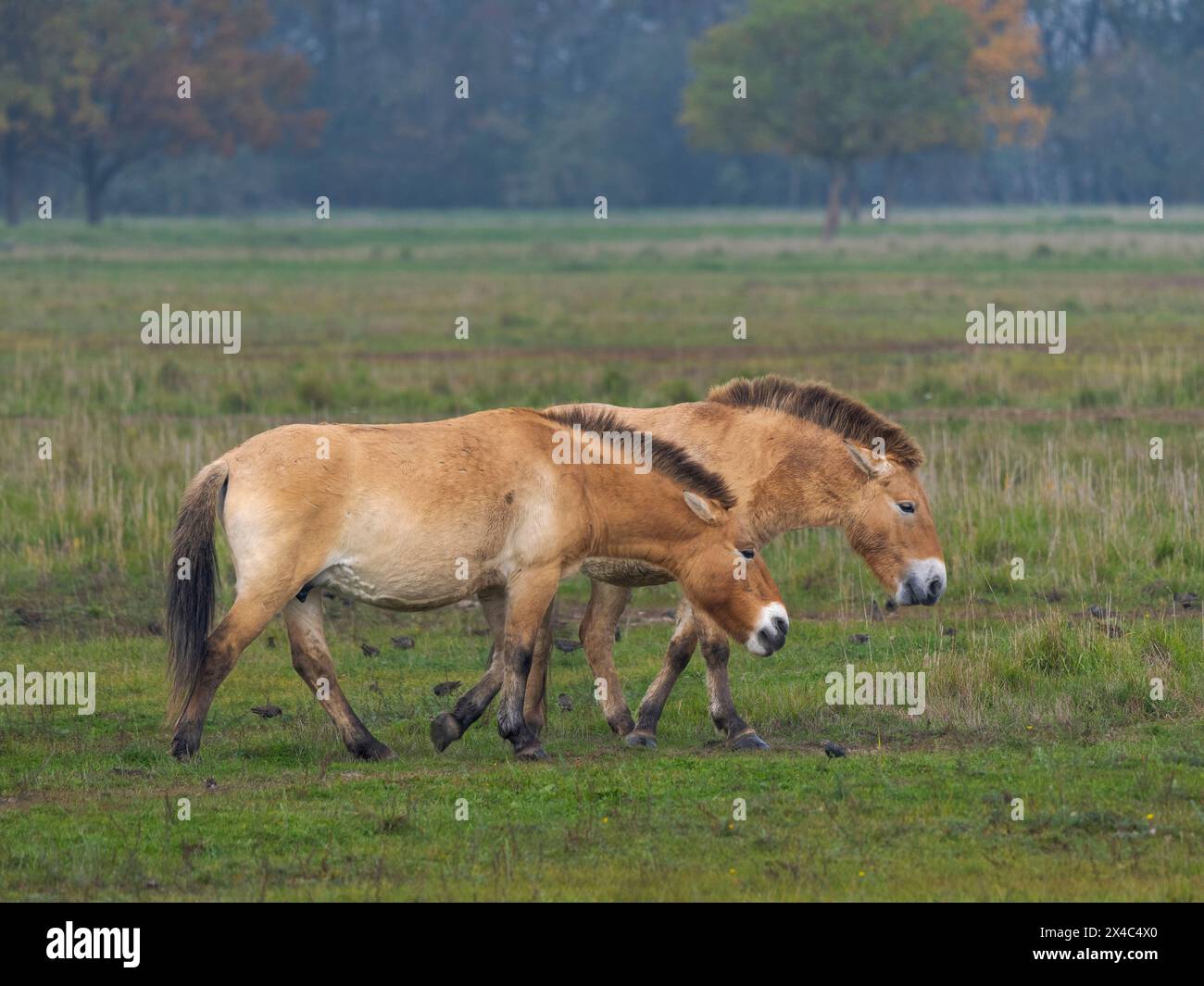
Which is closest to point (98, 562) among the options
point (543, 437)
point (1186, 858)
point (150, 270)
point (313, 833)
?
point (543, 437)

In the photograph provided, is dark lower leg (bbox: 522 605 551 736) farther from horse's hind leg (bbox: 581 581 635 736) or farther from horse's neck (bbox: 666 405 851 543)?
horse's neck (bbox: 666 405 851 543)

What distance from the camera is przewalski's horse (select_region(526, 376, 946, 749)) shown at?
9250 millimetres

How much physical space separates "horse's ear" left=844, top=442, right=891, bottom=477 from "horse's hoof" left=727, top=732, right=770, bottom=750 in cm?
152

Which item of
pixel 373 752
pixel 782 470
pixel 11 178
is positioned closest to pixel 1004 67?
pixel 11 178

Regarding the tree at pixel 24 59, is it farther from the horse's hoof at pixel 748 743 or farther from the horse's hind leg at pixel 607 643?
the horse's hoof at pixel 748 743

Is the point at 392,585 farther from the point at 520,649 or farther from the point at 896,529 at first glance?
the point at 896,529

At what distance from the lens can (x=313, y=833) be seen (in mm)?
7383

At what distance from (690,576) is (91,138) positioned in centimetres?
6255

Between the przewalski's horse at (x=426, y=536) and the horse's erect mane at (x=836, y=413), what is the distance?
885 mm

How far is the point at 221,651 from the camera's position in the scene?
856 centimetres

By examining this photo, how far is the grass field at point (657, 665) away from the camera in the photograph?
705 cm

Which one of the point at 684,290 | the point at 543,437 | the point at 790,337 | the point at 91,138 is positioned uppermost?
the point at 91,138

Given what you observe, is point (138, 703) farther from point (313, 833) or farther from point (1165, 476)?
point (1165, 476)

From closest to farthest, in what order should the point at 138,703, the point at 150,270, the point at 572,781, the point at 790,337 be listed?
the point at 572,781, the point at 138,703, the point at 790,337, the point at 150,270
